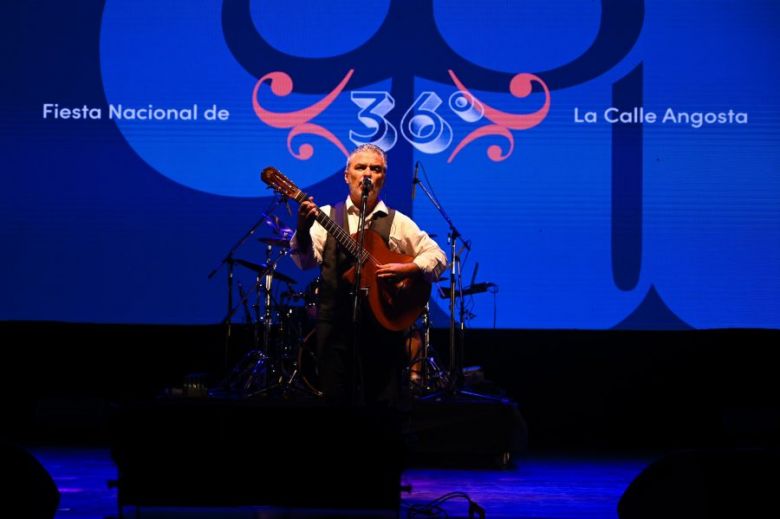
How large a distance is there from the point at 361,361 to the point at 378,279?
429 mm

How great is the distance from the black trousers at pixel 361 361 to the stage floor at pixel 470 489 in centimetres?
49

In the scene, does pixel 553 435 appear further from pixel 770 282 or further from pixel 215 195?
pixel 215 195

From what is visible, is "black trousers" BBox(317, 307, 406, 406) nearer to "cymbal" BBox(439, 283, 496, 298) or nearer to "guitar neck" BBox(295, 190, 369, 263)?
"guitar neck" BBox(295, 190, 369, 263)

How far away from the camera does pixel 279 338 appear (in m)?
5.96

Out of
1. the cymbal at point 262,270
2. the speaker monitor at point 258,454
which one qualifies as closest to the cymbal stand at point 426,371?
the cymbal at point 262,270

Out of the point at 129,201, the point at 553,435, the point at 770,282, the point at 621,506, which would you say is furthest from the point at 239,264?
the point at 621,506

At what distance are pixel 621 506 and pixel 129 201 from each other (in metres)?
4.81

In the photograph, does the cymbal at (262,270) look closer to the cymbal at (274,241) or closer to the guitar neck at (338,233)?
the cymbal at (274,241)

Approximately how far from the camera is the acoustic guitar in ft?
13.8

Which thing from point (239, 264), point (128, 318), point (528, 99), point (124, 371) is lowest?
point (124, 371)

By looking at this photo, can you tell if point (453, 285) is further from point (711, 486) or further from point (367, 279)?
point (711, 486)

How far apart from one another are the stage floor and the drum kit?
0.85 meters

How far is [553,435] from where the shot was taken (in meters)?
6.42

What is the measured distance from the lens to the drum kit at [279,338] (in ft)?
18.9
